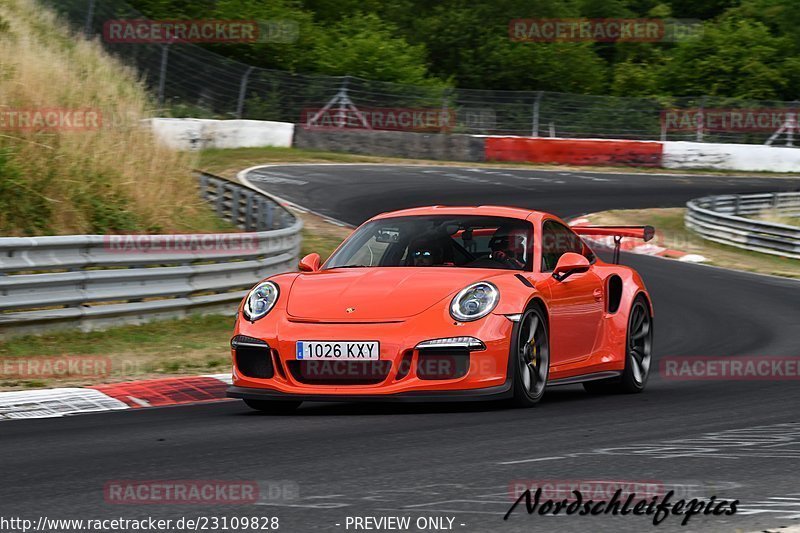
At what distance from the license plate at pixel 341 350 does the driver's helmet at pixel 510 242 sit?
1507mm

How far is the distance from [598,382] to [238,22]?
36043mm

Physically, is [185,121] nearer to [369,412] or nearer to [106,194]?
[106,194]

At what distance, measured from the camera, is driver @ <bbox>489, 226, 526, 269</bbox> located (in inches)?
324

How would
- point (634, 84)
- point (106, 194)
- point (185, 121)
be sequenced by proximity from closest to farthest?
1. point (106, 194)
2. point (185, 121)
3. point (634, 84)

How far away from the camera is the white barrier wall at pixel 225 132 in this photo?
31203mm

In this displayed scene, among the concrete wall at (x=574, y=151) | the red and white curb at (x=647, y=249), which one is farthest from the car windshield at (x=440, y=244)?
the concrete wall at (x=574, y=151)

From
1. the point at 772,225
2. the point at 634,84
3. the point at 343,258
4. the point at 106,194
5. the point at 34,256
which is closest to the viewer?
the point at 343,258

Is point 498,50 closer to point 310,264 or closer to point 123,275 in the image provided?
point 123,275

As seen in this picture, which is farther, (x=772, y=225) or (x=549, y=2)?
(x=549, y=2)

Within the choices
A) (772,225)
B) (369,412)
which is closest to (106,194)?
(369,412)

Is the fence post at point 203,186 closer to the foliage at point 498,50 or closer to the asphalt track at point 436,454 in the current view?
the asphalt track at point 436,454

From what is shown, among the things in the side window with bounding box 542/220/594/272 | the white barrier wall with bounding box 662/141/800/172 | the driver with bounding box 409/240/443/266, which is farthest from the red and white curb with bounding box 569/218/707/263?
the driver with bounding box 409/240/443/266

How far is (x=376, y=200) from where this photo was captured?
87.7 ft

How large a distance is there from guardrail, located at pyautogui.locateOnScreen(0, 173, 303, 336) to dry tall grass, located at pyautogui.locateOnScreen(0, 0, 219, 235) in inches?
64.3
